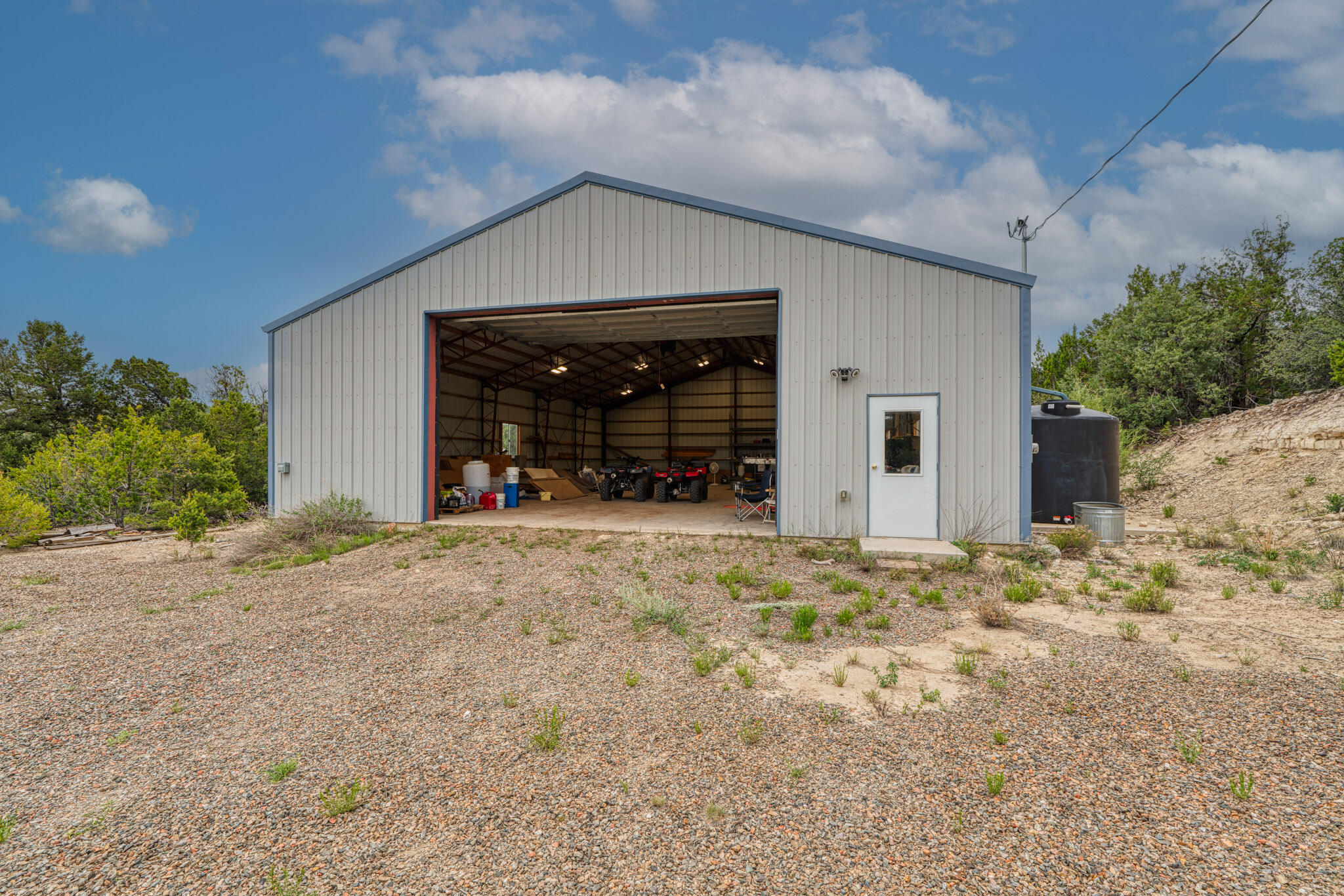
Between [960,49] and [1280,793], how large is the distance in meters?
12.9

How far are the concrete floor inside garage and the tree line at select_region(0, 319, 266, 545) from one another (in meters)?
5.10

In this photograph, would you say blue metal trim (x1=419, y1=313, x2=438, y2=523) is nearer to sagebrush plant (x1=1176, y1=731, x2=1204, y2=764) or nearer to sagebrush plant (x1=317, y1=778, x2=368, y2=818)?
sagebrush plant (x1=317, y1=778, x2=368, y2=818)

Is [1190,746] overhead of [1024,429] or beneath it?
beneath

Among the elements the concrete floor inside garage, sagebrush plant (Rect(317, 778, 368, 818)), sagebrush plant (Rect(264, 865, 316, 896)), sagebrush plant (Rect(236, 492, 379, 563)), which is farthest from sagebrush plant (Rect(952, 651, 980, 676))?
sagebrush plant (Rect(236, 492, 379, 563))

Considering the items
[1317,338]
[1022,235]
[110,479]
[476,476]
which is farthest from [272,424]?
[1317,338]

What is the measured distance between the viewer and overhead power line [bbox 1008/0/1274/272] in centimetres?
731

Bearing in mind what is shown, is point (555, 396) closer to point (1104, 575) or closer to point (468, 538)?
point (468, 538)

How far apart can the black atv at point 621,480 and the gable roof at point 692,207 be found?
29.5 feet

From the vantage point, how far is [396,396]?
11.4 meters

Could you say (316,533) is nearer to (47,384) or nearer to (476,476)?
(476,476)

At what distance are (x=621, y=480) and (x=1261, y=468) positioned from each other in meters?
15.8

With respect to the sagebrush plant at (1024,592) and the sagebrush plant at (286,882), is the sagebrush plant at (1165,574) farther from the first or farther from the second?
the sagebrush plant at (286,882)

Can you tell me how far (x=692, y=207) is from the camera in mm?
10141

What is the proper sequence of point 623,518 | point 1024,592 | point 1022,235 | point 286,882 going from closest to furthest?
point 286,882, point 1024,592, point 623,518, point 1022,235
